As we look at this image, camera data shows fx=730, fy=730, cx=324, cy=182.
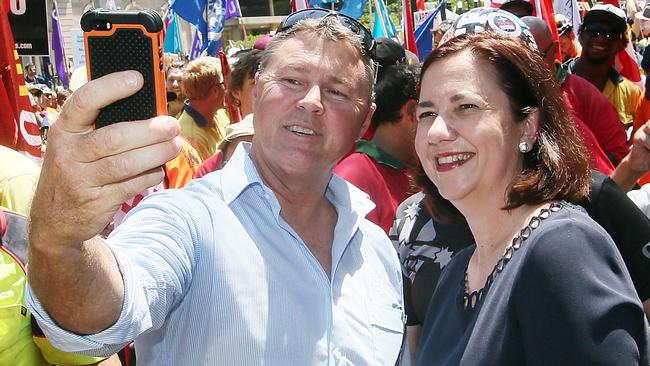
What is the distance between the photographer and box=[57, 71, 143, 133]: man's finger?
1190mm

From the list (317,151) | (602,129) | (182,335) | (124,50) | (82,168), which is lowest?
(602,129)

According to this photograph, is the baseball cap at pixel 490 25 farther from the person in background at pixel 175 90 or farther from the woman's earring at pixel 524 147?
the person in background at pixel 175 90

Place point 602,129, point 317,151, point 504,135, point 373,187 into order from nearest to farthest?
point 504,135
point 317,151
point 373,187
point 602,129

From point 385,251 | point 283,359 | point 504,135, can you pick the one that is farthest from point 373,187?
point 283,359

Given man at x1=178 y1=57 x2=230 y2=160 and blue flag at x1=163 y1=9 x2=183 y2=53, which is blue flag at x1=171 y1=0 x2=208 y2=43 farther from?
man at x1=178 y1=57 x2=230 y2=160

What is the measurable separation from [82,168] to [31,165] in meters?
2.37

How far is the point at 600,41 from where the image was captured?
19.7 ft

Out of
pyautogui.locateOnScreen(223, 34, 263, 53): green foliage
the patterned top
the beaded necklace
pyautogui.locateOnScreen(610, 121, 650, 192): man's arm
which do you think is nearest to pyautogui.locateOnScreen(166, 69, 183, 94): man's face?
pyautogui.locateOnScreen(223, 34, 263, 53): green foliage

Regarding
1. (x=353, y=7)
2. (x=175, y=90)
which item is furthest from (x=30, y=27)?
(x=353, y=7)

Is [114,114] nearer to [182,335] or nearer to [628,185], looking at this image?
[182,335]

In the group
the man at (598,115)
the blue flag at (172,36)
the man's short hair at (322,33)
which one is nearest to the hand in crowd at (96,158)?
the man's short hair at (322,33)

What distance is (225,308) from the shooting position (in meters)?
2.02

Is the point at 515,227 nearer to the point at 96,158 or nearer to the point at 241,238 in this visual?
the point at 241,238

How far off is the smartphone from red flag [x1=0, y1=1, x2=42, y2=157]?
3251 millimetres
